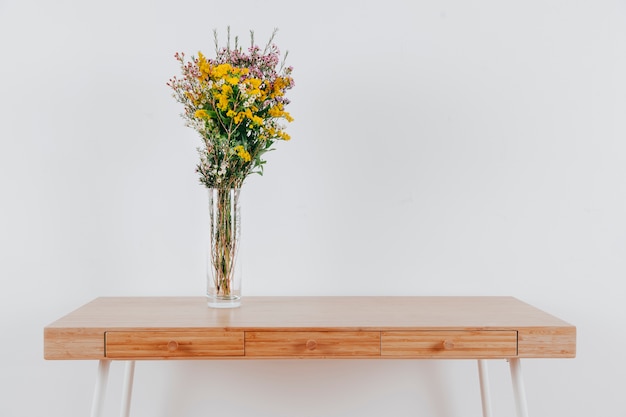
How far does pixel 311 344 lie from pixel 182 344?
352 millimetres

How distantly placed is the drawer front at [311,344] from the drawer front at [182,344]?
0.05 metres

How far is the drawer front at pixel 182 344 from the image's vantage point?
176cm

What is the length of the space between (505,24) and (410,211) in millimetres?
775

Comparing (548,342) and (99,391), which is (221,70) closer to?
(99,391)

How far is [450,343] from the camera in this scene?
1.78 metres

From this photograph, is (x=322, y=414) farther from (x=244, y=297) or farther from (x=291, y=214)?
(x=291, y=214)

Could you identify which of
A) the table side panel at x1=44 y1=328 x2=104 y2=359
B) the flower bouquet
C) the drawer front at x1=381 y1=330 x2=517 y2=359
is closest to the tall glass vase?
the flower bouquet

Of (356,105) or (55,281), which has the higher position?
(356,105)

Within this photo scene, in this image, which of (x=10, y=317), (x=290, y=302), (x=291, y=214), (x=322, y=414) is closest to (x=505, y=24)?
(x=291, y=214)

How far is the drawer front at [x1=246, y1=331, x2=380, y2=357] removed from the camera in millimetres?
1767

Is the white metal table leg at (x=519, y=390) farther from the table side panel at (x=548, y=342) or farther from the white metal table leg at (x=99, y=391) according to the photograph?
the white metal table leg at (x=99, y=391)

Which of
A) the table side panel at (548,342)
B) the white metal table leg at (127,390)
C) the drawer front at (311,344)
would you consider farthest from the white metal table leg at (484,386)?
the white metal table leg at (127,390)

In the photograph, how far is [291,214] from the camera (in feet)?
7.81

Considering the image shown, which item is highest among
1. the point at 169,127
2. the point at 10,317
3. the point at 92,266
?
the point at 169,127
